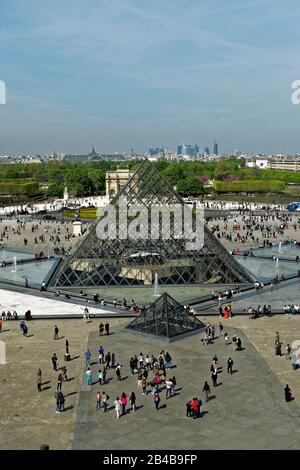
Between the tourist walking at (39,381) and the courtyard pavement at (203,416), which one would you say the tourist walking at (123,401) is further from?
the tourist walking at (39,381)

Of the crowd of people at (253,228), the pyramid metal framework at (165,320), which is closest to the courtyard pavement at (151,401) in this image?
the pyramid metal framework at (165,320)

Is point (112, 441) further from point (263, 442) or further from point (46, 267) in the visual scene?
point (46, 267)

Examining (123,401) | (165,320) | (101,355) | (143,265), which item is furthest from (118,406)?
(143,265)

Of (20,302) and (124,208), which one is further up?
(124,208)

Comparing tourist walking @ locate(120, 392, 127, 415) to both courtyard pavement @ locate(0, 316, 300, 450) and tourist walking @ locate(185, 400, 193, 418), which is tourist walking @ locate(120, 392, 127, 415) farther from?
tourist walking @ locate(185, 400, 193, 418)

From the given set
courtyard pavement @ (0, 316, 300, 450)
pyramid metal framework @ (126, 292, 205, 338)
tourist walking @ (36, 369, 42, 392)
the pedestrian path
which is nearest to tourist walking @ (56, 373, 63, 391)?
courtyard pavement @ (0, 316, 300, 450)

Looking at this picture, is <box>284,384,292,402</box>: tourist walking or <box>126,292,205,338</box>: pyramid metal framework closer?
<box>284,384,292,402</box>: tourist walking

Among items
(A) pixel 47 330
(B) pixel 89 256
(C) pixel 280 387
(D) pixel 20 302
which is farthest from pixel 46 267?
(C) pixel 280 387
